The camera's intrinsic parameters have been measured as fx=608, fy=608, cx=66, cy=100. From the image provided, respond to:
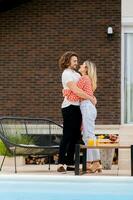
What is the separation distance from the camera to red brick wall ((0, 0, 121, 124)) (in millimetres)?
12336

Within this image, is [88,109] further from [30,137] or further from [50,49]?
[50,49]

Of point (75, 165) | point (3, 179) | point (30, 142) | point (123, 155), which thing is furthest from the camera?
A: point (123, 155)

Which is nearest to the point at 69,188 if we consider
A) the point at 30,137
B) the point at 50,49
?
the point at 30,137

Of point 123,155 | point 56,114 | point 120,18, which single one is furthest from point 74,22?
point 123,155

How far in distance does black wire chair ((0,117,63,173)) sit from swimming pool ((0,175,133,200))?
2.61 meters

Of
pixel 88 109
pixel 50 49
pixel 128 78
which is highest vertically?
pixel 50 49

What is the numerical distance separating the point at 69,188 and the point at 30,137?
4.85 meters

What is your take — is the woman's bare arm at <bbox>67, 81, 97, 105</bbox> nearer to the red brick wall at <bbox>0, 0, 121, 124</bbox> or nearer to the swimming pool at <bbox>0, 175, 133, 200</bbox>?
the swimming pool at <bbox>0, 175, 133, 200</bbox>

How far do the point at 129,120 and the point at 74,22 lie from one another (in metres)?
2.32

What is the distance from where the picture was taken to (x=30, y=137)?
10.5m

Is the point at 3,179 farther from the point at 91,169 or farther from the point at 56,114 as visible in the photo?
the point at 56,114

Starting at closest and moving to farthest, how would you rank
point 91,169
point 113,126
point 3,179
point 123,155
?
point 3,179 < point 91,169 < point 123,155 < point 113,126

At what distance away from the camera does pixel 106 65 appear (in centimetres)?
1234

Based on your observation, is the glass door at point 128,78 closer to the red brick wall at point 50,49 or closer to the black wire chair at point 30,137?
the red brick wall at point 50,49
